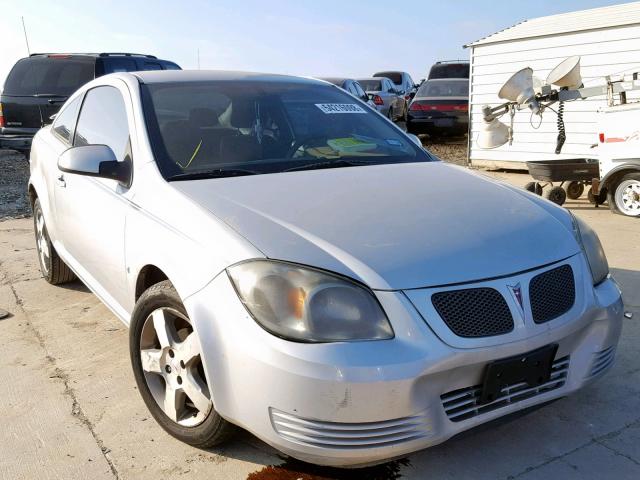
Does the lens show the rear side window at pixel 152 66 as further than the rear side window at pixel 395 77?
No

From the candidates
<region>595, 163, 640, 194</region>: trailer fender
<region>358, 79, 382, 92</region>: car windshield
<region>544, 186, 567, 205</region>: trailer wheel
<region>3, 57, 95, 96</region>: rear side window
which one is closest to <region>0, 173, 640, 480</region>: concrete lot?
<region>595, 163, 640, 194</region>: trailer fender

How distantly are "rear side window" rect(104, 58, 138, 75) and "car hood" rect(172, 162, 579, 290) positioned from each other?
7502 millimetres

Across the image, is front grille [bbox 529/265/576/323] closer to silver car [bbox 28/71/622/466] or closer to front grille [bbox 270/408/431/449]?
silver car [bbox 28/71/622/466]

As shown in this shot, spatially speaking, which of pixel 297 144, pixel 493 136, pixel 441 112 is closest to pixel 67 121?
pixel 297 144

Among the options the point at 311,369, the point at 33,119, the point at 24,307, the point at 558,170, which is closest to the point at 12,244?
the point at 24,307

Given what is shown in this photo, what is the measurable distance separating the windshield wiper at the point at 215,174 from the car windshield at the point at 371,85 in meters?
16.2

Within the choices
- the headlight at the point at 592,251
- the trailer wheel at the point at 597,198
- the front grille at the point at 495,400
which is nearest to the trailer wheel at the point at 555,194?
the trailer wheel at the point at 597,198

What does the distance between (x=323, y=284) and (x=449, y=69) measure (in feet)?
58.0

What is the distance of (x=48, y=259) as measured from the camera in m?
4.94

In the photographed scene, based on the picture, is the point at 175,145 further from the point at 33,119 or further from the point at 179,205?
the point at 33,119

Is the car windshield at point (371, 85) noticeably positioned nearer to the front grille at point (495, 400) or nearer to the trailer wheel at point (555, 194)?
the trailer wheel at point (555, 194)

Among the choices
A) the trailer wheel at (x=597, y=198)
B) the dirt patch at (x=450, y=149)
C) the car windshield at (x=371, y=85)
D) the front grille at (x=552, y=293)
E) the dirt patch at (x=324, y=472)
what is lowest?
the dirt patch at (x=324, y=472)

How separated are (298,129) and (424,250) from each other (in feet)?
4.95

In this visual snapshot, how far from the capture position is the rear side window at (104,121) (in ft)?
11.3
